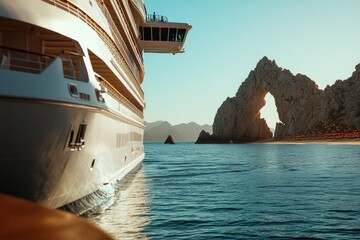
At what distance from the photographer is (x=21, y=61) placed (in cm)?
1116

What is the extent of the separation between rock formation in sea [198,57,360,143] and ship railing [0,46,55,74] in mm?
140412

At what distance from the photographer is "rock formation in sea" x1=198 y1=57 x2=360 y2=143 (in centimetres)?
15000

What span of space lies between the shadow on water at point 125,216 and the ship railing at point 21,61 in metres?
4.60

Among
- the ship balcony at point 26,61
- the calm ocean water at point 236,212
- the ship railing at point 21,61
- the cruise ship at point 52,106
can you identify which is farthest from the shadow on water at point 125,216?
the ship railing at point 21,61

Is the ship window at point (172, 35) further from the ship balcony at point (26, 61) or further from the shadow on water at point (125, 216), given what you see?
the ship balcony at point (26, 61)

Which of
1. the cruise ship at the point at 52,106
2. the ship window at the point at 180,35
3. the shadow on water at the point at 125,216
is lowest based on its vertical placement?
the shadow on water at the point at 125,216

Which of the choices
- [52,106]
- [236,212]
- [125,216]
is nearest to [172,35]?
[236,212]

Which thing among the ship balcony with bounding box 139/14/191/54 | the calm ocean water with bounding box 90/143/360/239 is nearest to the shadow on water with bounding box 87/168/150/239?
the calm ocean water with bounding box 90/143/360/239

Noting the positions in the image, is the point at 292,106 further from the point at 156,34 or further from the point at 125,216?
the point at 125,216

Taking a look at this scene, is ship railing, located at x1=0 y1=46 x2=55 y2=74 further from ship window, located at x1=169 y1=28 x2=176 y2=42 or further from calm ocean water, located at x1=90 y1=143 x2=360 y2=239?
ship window, located at x1=169 y1=28 x2=176 y2=42

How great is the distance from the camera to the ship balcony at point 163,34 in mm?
41469

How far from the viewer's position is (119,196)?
1766cm

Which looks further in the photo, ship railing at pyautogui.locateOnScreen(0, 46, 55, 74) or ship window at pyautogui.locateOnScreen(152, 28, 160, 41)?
ship window at pyautogui.locateOnScreen(152, 28, 160, 41)

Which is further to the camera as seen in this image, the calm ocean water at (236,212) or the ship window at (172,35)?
the ship window at (172,35)
